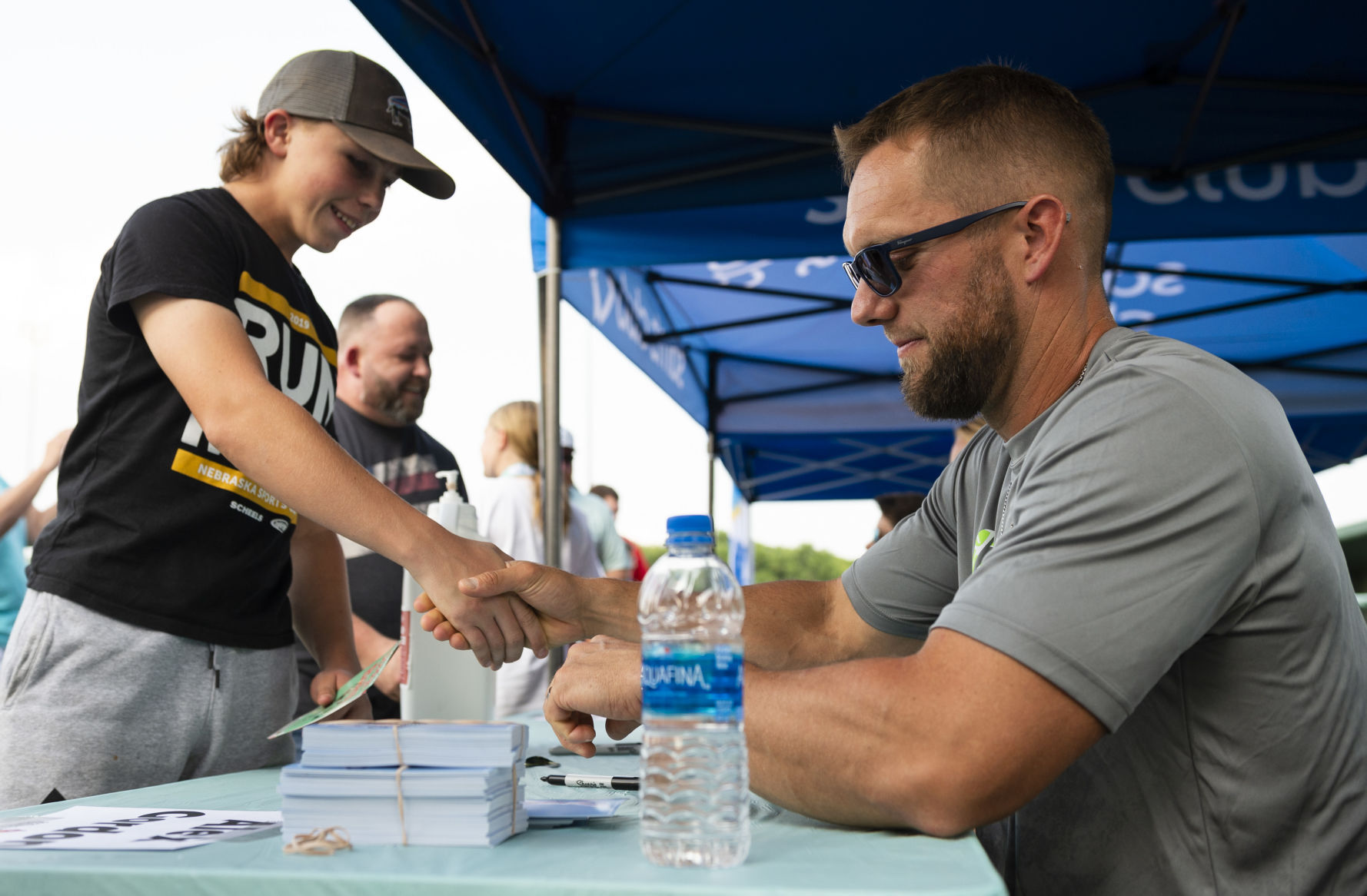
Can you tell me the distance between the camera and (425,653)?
161 centimetres

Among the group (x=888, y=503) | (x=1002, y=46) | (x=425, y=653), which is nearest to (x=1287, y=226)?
(x=1002, y=46)

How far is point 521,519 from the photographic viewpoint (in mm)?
3596

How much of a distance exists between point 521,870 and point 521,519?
9.42 ft

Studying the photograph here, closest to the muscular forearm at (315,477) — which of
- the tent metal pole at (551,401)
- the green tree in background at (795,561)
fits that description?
the tent metal pole at (551,401)

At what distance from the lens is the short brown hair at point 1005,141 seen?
135 cm

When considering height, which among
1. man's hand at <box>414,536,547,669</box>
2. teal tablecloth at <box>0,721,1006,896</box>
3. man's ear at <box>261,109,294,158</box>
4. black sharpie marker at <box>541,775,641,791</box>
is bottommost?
black sharpie marker at <box>541,775,641,791</box>

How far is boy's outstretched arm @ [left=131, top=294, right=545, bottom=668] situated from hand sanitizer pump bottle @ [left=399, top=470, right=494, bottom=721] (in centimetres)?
10

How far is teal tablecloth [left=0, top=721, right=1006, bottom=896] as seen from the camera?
71 centimetres

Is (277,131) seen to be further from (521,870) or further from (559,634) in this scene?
(521,870)

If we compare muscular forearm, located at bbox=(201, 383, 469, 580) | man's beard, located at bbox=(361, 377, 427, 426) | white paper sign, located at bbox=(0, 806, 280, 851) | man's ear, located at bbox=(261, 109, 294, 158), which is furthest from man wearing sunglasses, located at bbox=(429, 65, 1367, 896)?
man's beard, located at bbox=(361, 377, 427, 426)

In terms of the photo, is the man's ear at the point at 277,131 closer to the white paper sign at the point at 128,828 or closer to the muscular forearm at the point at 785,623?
the muscular forearm at the point at 785,623

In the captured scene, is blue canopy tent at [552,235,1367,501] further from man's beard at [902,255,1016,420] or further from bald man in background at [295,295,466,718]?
man's beard at [902,255,1016,420]

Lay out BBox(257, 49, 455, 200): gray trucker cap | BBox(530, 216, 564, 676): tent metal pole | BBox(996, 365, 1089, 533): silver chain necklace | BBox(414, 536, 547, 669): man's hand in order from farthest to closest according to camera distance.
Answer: BBox(530, 216, 564, 676): tent metal pole → BBox(257, 49, 455, 200): gray trucker cap → BBox(414, 536, 547, 669): man's hand → BBox(996, 365, 1089, 533): silver chain necklace

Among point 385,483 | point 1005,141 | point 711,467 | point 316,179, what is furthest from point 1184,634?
point 711,467
